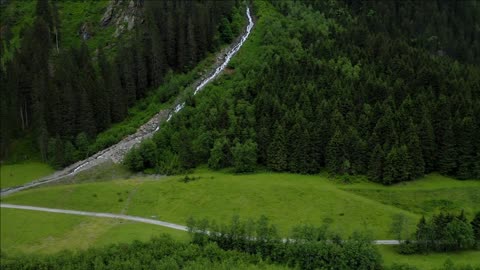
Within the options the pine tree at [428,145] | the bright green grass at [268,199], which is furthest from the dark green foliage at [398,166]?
the pine tree at [428,145]

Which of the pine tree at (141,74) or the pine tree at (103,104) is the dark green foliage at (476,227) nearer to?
the pine tree at (103,104)

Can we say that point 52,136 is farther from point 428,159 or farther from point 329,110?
point 428,159

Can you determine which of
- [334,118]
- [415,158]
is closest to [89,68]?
[334,118]

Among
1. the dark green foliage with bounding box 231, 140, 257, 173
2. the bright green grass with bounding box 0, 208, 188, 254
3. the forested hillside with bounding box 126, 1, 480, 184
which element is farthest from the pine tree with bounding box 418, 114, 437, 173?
the bright green grass with bounding box 0, 208, 188, 254

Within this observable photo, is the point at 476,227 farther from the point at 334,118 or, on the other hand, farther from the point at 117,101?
the point at 117,101

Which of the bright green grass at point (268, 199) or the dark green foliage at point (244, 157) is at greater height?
the dark green foliage at point (244, 157)

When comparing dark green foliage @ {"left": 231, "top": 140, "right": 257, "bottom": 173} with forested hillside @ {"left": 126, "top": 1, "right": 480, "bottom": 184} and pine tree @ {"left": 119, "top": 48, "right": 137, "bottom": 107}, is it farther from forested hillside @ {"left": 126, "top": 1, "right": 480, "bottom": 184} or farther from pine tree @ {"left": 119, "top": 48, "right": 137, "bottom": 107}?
pine tree @ {"left": 119, "top": 48, "right": 137, "bottom": 107}

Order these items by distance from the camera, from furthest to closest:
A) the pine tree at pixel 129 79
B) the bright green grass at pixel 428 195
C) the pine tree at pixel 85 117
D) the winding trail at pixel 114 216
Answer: the pine tree at pixel 129 79, the pine tree at pixel 85 117, the bright green grass at pixel 428 195, the winding trail at pixel 114 216
